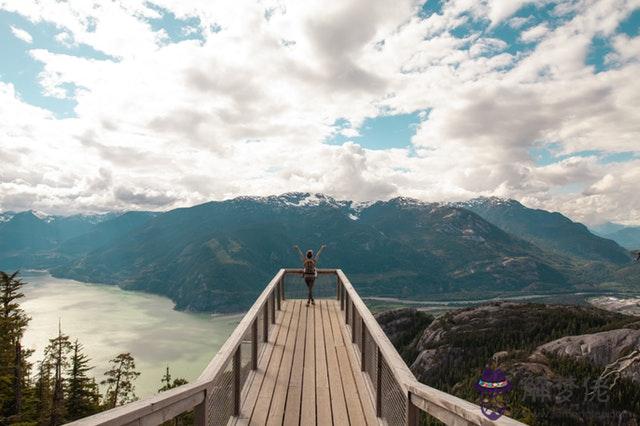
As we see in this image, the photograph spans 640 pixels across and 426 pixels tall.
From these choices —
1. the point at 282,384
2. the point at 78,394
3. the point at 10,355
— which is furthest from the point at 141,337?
the point at 282,384

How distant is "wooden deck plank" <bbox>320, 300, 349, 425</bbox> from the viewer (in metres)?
5.43

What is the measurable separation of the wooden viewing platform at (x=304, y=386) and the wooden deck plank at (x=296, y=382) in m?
0.01

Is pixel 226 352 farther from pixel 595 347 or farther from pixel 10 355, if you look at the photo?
pixel 595 347

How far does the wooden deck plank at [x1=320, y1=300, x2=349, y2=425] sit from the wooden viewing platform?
0.05ft

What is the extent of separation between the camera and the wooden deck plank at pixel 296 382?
540cm

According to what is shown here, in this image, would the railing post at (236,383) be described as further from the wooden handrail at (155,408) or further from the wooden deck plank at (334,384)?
the wooden handrail at (155,408)

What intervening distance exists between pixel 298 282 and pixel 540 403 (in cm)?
9779

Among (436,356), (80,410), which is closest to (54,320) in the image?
(436,356)

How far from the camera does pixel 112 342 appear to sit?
136 metres

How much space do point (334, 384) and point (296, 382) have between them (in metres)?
0.63

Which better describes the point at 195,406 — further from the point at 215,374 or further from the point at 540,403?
the point at 540,403

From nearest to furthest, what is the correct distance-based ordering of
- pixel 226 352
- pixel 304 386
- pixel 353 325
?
1. pixel 226 352
2. pixel 304 386
3. pixel 353 325

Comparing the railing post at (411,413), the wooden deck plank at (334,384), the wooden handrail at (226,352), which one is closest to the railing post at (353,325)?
the wooden deck plank at (334,384)

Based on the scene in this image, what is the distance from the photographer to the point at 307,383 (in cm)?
662
